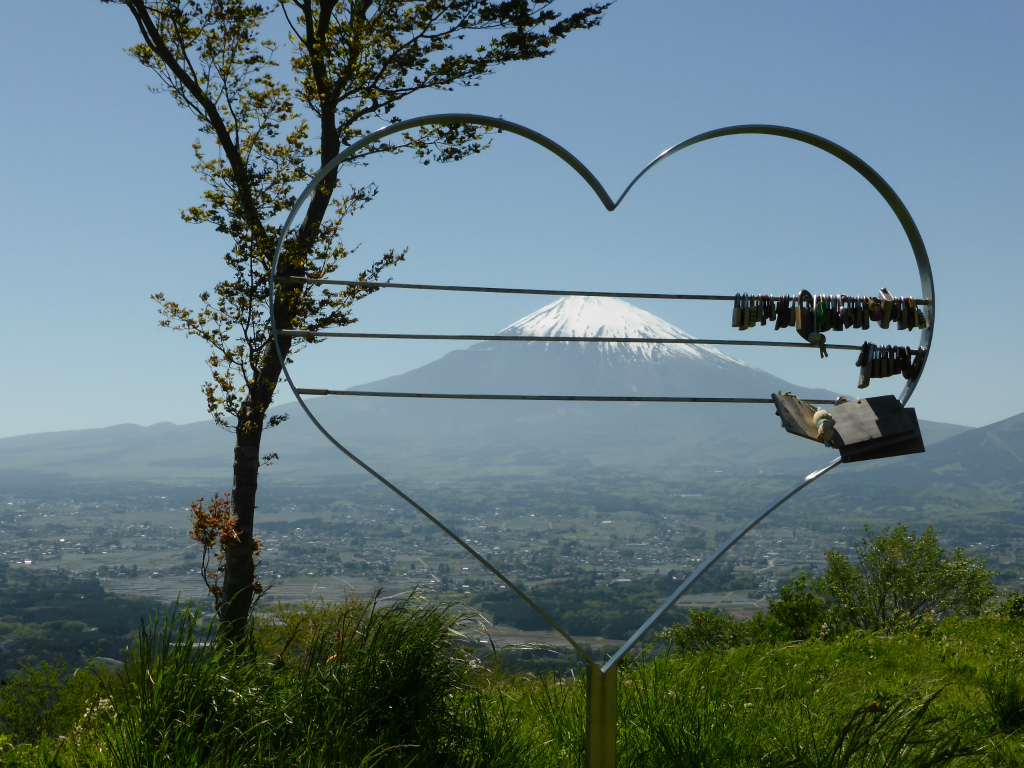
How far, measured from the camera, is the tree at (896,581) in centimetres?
1052

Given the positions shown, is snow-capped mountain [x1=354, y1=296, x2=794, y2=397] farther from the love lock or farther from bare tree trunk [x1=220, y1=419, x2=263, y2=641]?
the love lock

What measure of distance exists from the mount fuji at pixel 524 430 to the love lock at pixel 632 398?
1204 inches

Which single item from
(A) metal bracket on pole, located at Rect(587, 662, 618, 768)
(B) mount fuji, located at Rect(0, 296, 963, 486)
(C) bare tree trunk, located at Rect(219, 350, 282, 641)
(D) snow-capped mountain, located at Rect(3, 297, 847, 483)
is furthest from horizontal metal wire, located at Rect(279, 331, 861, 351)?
(D) snow-capped mountain, located at Rect(3, 297, 847, 483)

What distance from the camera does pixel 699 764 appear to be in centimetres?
338

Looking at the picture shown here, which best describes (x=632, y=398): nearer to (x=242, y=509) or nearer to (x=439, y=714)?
(x=439, y=714)

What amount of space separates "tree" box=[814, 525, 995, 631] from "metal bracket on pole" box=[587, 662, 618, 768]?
8.30m

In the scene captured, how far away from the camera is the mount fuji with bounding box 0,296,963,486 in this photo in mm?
44281

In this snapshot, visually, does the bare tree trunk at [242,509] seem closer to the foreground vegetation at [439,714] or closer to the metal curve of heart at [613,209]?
the foreground vegetation at [439,714]

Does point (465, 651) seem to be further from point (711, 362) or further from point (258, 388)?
point (711, 362)

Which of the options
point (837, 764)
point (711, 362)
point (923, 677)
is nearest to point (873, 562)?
point (923, 677)

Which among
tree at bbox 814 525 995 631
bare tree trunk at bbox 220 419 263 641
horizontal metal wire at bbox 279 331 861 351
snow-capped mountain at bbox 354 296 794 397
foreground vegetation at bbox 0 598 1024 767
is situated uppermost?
snow-capped mountain at bbox 354 296 794 397

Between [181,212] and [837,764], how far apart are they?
19.5ft

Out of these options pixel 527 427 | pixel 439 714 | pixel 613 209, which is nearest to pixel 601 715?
pixel 439 714

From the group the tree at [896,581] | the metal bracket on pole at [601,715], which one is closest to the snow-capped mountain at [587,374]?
the tree at [896,581]
